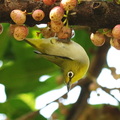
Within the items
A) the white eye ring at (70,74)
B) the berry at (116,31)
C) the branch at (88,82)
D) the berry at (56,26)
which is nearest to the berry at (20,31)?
the berry at (56,26)

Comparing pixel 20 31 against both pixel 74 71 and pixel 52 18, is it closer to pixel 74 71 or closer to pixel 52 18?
pixel 52 18

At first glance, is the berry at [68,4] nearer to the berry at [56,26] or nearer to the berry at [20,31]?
the berry at [56,26]

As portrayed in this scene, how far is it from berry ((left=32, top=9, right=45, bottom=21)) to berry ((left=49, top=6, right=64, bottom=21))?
0.04m

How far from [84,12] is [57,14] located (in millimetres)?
158

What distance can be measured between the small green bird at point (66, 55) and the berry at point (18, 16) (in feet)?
0.26

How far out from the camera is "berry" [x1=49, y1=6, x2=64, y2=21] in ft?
3.82

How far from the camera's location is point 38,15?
1223mm

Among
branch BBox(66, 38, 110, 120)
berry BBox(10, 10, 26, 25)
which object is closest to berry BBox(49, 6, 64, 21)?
berry BBox(10, 10, 26, 25)

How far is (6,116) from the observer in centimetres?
288

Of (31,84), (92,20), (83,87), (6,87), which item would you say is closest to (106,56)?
(83,87)

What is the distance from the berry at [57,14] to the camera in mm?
1164

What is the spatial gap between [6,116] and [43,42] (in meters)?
1.77

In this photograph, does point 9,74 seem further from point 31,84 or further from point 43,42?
point 43,42

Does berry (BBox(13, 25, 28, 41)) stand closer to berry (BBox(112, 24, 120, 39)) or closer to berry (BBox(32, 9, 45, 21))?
berry (BBox(32, 9, 45, 21))
